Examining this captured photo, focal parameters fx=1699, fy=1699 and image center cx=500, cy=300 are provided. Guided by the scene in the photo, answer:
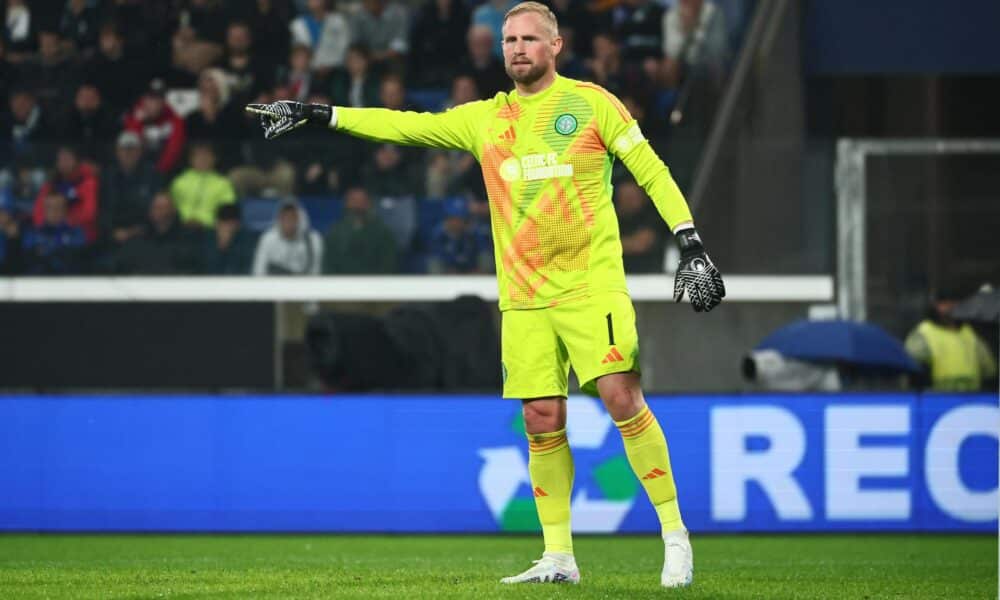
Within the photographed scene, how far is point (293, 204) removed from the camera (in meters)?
14.2

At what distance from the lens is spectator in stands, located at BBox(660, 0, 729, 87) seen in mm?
15203

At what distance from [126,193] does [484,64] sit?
11.1 feet

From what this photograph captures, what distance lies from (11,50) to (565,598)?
36.9 feet

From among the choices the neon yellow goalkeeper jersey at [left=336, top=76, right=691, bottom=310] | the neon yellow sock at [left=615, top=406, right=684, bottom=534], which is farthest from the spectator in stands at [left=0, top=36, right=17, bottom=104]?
the neon yellow sock at [left=615, top=406, right=684, bottom=534]

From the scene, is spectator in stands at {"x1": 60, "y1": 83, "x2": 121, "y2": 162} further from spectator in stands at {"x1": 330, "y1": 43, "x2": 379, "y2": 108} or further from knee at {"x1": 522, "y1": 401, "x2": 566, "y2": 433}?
knee at {"x1": 522, "y1": 401, "x2": 566, "y2": 433}

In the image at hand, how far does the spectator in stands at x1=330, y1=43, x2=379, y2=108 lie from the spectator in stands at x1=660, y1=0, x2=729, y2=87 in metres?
2.62

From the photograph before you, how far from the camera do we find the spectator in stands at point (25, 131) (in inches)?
564

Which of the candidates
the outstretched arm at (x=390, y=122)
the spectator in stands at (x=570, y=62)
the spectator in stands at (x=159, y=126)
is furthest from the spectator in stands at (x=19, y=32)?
the outstretched arm at (x=390, y=122)

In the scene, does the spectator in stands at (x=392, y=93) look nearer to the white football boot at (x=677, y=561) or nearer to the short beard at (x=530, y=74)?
the short beard at (x=530, y=74)

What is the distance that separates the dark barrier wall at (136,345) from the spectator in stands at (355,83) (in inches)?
98.4

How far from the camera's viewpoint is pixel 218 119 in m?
15.0

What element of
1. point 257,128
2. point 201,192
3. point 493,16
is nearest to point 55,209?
point 201,192

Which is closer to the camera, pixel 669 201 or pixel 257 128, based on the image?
pixel 669 201

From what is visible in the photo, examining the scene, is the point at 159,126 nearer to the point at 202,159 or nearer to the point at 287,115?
the point at 202,159
